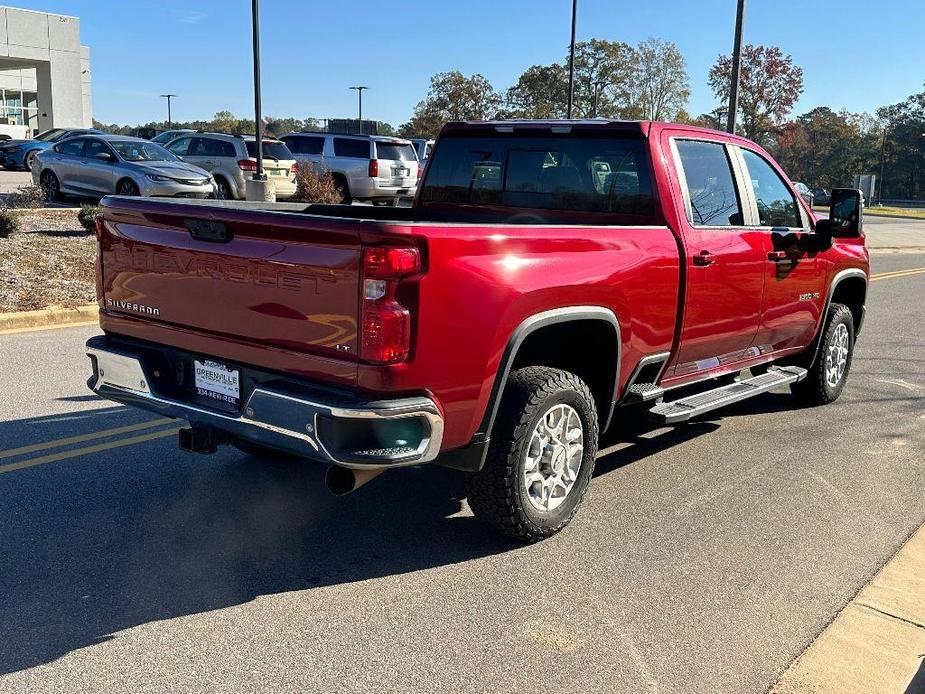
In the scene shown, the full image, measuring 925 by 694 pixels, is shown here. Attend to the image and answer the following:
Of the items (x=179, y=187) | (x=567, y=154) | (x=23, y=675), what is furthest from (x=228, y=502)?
→ (x=179, y=187)

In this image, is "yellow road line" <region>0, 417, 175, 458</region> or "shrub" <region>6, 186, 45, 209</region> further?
"shrub" <region>6, 186, 45, 209</region>

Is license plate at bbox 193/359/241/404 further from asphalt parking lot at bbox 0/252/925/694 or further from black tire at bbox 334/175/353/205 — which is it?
black tire at bbox 334/175/353/205

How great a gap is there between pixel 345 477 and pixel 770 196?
3.80 m

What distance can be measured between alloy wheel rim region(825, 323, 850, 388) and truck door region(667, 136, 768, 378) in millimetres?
1504

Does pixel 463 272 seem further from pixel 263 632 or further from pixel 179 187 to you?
pixel 179 187

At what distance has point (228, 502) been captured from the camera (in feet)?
15.8

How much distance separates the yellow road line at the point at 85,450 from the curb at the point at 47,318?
4.42 meters

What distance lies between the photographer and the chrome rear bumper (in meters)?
3.56

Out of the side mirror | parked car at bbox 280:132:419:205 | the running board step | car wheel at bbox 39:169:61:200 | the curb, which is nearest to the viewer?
the running board step

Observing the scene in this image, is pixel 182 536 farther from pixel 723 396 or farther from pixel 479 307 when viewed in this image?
pixel 723 396

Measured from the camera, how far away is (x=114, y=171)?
18828 mm

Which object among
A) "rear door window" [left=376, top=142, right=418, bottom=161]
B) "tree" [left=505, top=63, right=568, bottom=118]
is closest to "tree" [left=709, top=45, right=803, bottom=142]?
"tree" [left=505, top=63, right=568, bottom=118]

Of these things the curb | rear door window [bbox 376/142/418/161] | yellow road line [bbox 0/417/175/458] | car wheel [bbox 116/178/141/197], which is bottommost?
yellow road line [bbox 0/417/175/458]

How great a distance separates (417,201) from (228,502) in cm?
239
